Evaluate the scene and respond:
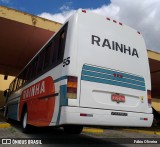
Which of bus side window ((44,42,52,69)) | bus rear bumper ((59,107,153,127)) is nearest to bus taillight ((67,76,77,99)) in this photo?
bus rear bumper ((59,107,153,127))

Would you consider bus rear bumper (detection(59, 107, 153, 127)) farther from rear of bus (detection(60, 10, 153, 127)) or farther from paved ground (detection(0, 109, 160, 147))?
paved ground (detection(0, 109, 160, 147))

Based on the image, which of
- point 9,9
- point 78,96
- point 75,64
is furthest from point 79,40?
point 9,9

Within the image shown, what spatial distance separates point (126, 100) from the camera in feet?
20.2

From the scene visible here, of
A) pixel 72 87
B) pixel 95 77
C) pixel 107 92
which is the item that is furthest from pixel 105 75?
pixel 72 87

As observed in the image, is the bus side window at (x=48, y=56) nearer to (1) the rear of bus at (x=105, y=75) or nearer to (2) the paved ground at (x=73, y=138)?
(1) the rear of bus at (x=105, y=75)

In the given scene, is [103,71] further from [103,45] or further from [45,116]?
[45,116]

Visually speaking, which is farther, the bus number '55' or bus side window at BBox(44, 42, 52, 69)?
bus side window at BBox(44, 42, 52, 69)

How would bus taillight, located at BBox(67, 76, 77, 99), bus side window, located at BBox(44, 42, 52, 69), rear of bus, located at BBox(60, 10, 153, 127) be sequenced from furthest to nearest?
bus side window, located at BBox(44, 42, 52, 69), rear of bus, located at BBox(60, 10, 153, 127), bus taillight, located at BBox(67, 76, 77, 99)

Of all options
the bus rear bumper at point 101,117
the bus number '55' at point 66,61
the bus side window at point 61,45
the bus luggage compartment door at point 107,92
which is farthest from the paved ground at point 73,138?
the bus side window at point 61,45

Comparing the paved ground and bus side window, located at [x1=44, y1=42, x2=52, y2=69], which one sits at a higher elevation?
bus side window, located at [x1=44, y1=42, x2=52, y2=69]

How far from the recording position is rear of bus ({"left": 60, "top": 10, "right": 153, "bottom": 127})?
17.9ft

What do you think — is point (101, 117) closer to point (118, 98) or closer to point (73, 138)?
point (118, 98)

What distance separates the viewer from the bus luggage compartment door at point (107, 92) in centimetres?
558

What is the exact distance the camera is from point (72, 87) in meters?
5.39
